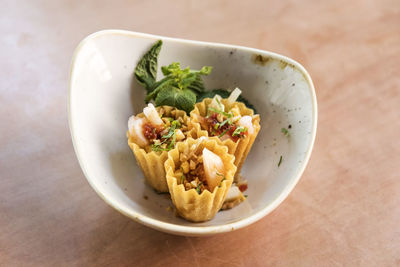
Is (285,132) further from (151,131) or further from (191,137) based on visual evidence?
(151,131)

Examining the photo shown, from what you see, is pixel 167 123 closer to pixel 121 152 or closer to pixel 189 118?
pixel 189 118

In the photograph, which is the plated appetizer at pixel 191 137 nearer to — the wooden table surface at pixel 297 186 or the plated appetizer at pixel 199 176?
the plated appetizer at pixel 199 176

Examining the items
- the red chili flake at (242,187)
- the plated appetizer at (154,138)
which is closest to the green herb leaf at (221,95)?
the plated appetizer at (154,138)

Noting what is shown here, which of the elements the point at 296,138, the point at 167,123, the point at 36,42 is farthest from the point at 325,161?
the point at 36,42

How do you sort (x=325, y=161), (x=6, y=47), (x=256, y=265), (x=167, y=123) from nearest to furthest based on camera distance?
(x=256, y=265), (x=167, y=123), (x=325, y=161), (x=6, y=47)

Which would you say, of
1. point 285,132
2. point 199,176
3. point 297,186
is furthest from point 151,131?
point 297,186
